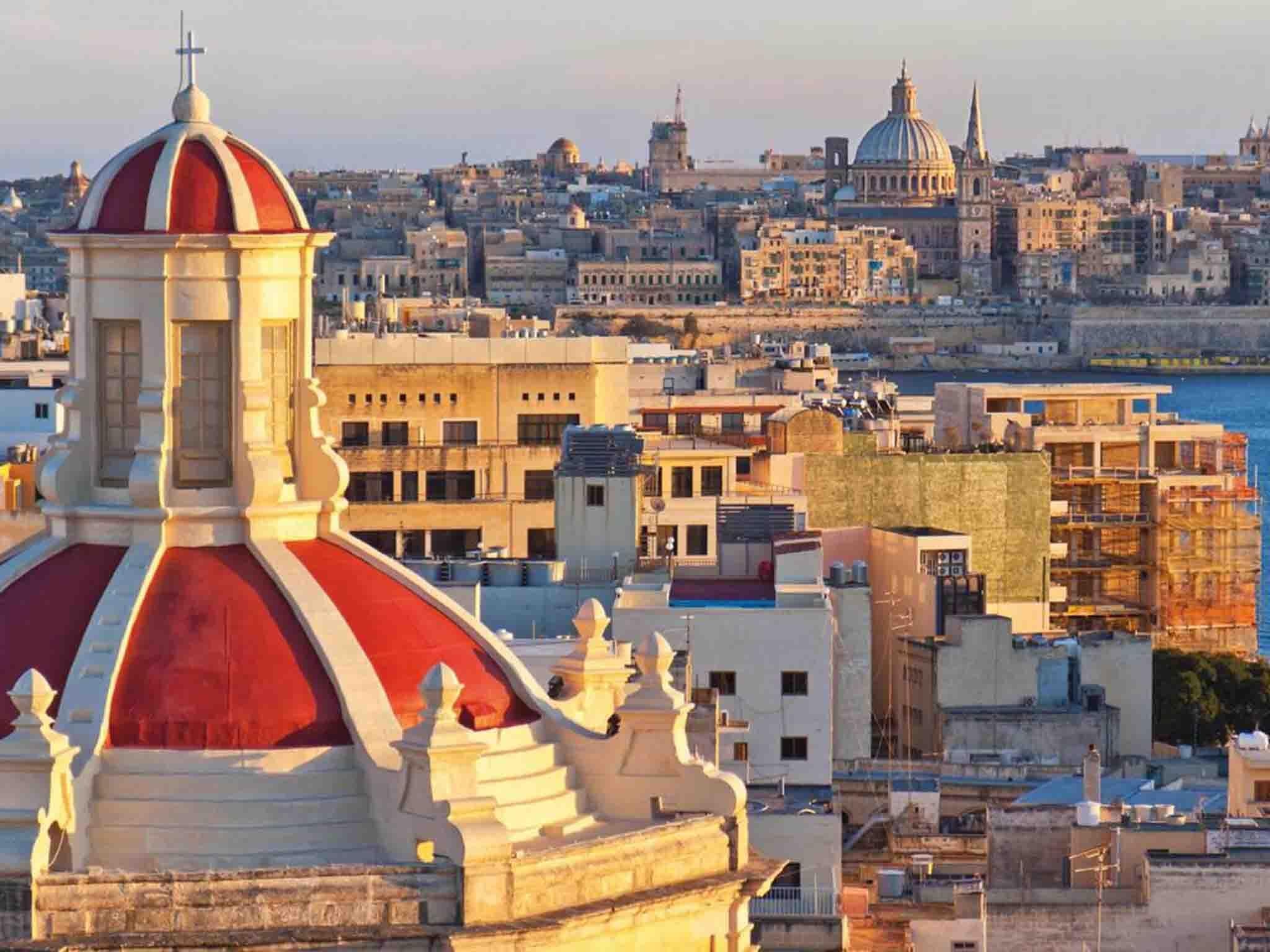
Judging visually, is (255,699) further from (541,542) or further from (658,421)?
(658,421)

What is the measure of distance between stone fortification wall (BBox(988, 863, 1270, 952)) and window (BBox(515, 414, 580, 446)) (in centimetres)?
2075

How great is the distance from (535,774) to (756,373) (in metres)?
44.9

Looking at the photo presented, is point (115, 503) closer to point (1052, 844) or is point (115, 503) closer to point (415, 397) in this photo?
point (1052, 844)

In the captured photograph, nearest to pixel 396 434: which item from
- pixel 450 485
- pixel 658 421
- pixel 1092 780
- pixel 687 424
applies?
pixel 450 485

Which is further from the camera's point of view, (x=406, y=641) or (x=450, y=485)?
(x=450, y=485)

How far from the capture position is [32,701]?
7.10 m

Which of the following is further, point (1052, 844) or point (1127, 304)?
point (1127, 304)

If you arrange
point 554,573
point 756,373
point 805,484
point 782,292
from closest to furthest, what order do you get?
1. point 554,573
2. point 805,484
3. point 756,373
4. point 782,292

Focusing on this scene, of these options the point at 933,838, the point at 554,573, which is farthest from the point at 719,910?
the point at 554,573

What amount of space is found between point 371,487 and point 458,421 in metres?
1.54

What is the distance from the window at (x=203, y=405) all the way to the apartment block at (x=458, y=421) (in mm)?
24578

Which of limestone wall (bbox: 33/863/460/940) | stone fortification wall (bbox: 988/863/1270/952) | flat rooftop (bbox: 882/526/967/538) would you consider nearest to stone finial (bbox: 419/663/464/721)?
limestone wall (bbox: 33/863/460/940)

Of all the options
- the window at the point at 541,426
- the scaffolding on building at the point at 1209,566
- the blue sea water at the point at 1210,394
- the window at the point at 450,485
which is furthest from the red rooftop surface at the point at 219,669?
the blue sea water at the point at 1210,394

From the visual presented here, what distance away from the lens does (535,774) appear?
25.5ft
